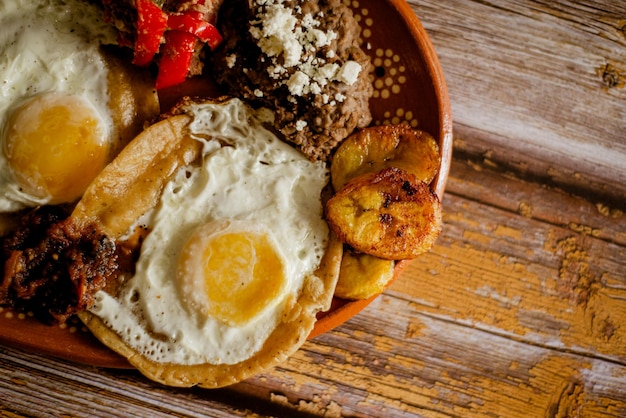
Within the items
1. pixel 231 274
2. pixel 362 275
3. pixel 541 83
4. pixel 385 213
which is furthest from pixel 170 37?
pixel 541 83

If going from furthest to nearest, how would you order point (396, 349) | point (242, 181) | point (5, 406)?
point (396, 349) → point (5, 406) → point (242, 181)

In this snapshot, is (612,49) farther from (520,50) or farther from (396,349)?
(396,349)

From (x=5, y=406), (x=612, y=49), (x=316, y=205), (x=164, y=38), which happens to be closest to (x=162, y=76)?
(x=164, y=38)

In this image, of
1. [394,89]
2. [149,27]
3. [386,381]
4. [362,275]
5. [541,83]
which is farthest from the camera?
[541,83]

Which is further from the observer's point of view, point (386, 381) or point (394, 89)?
point (386, 381)

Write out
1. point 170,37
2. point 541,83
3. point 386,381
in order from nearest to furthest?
point 170,37 → point 386,381 → point 541,83

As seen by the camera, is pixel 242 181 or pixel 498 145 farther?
pixel 498 145

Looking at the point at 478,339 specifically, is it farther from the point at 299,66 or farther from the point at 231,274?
the point at 299,66
